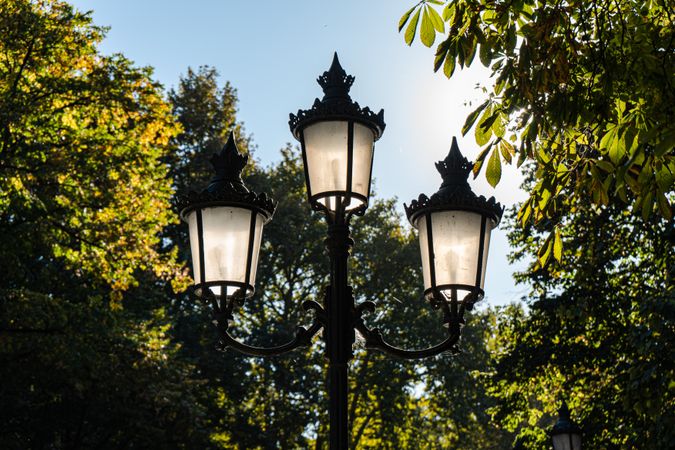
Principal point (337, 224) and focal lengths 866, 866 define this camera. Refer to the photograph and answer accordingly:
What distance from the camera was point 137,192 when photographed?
18.3 m

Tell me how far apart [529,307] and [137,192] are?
9.20m

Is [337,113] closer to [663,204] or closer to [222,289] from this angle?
[222,289]

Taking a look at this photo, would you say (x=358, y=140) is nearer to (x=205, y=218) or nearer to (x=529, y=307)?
(x=205, y=218)

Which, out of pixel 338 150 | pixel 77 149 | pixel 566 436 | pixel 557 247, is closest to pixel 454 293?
pixel 557 247

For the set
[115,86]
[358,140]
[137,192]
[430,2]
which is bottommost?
[358,140]

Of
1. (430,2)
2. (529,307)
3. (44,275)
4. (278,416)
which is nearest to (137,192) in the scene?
(44,275)

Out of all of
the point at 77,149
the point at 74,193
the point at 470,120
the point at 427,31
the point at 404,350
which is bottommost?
the point at 404,350

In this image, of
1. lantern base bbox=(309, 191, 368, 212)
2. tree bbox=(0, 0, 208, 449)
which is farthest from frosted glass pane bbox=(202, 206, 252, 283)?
tree bbox=(0, 0, 208, 449)

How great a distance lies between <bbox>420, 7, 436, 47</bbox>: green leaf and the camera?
4.33 metres

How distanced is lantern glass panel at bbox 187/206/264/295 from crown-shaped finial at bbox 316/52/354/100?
868mm

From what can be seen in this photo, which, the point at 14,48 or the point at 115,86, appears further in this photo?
the point at 115,86

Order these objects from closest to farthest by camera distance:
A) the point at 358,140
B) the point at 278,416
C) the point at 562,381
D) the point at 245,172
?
1. the point at 358,140
2. the point at 562,381
3. the point at 278,416
4. the point at 245,172

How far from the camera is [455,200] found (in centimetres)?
505

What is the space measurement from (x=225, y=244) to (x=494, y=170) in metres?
1.60
